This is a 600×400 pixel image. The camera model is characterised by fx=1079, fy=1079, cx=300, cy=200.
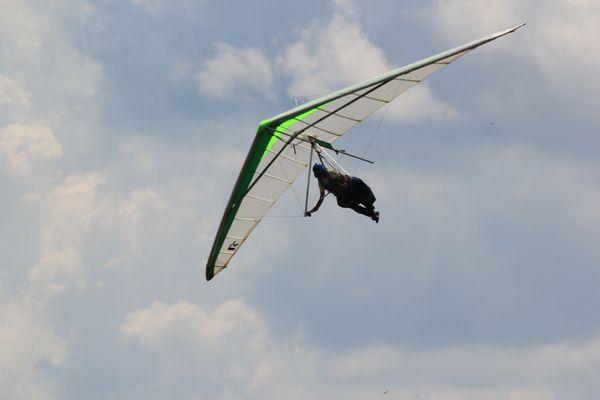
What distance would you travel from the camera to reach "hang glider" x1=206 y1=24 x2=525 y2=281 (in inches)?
1016

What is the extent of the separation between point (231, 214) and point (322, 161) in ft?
15.5

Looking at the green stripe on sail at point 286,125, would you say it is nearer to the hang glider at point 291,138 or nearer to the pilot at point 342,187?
the hang glider at point 291,138

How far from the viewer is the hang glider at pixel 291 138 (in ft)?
84.6

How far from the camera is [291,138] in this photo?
1077 inches

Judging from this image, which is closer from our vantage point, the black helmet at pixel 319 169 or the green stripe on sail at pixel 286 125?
the black helmet at pixel 319 169

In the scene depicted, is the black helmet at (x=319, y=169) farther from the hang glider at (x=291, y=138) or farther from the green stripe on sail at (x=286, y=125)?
the green stripe on sail at (x=286, y=125)

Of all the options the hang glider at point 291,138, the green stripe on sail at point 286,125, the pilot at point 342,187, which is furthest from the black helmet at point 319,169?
the green stripe on sail at point 286,125

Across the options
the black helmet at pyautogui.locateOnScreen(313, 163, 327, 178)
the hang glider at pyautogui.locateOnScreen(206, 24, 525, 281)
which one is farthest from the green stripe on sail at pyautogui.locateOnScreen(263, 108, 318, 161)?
the black helmet at pyautogui.locateOnScreen(313, 163, 327, 178)

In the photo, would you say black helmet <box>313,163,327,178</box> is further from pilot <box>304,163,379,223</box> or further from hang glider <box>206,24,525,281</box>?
hang glider <box>206,24,525,281</box>

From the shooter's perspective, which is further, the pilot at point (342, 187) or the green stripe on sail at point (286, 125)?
the green stripe on sail at point (286, 125)

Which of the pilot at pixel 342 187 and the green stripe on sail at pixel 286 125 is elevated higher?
the green stripe on sail at pixel 286 125

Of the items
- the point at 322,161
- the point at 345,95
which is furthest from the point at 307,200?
the point at 345,95

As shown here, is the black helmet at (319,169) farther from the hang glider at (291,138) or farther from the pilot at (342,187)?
the hang glider at (291,138)

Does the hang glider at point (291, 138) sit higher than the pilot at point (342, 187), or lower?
higher
